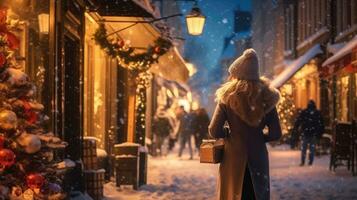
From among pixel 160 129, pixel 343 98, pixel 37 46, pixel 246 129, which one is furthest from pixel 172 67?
pixel 246 129

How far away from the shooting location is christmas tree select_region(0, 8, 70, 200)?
597 centimetres

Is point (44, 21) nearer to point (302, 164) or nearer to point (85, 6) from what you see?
point (85, 6)

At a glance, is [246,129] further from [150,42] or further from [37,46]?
[150,42]

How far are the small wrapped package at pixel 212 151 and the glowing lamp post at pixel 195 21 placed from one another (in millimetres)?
9856

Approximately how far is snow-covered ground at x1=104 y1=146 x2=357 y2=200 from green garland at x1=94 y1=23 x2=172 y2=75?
2.50 metres

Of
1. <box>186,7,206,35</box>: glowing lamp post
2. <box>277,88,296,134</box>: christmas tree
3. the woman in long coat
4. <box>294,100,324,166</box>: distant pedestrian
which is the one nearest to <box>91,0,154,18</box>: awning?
<box>186,7,206,35</box>: glowing lamp post

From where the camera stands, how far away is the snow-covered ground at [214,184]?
40.2ft

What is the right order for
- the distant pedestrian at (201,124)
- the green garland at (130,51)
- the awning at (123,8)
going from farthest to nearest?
the distant pedestrian at (201,124) < the green garland at (130,51) < the awning at (123,8)

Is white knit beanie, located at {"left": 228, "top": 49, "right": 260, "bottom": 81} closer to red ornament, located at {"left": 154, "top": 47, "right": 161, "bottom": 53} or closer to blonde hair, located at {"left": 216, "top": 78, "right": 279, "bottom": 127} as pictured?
blonde hair, located at {"left": 216, "top": 78, "right": 279, "bottom": 127}

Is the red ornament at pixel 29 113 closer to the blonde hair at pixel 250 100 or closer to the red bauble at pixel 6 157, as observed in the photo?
the red bauble at pixel 6 157

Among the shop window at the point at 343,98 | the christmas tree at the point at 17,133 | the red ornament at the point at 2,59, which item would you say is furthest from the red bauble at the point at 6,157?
the shop window at the point at 343,98

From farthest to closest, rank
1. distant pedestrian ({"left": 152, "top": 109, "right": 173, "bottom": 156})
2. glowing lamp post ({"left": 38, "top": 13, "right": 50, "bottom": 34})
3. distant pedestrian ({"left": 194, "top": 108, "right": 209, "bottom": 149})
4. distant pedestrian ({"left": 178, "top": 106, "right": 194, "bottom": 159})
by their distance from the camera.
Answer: distant pedestrian ({"left": 152, "top": 109, "right": 173, "bottom": 156}) < distant pedestrian ({"left": 194, "top": 108, "right": 209, "bottom": 149}) < distant pedestrian ({"left": 178, "top": 106, "right": 194, "bottom": 159}) < glowing lamp post ({"left": 38, "top": 13, "right": 50, "bottom": 34})

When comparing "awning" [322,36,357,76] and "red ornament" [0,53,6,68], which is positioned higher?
"awning" [322,36,357,76]

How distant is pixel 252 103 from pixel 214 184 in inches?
321
